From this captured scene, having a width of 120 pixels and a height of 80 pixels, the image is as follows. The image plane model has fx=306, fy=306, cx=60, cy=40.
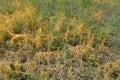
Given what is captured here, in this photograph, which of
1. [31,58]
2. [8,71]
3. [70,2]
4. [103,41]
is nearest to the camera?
[8,71]

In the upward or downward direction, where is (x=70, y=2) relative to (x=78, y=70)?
upward

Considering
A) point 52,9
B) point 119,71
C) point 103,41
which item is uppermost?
point 52,9

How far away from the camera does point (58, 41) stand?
12.3 feet

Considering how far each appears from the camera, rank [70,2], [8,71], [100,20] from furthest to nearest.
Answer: [70,2], [100,20], [8,71]

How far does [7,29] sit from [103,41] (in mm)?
1199

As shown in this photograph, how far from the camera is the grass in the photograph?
3301 mm

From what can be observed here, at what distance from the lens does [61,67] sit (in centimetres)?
335

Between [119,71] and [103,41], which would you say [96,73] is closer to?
[119,71]

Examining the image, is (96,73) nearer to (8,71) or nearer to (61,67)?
Answer: (61,67)

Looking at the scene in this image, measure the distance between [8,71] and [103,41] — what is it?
4.09 feet

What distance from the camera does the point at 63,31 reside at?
3957 millimetres

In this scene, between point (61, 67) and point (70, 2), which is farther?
point (70, 2)

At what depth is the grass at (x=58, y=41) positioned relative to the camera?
3.30m

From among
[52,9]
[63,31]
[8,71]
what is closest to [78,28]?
[63,31]
